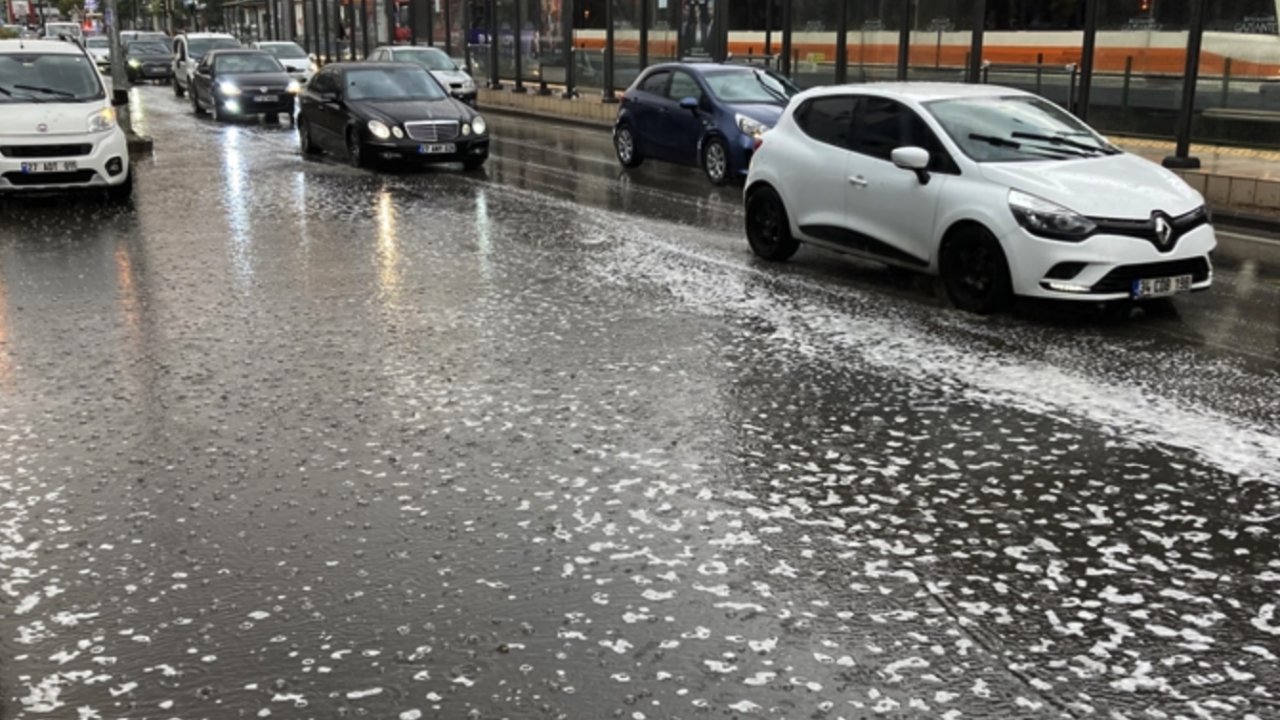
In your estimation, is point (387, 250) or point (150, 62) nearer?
point (387, 250)

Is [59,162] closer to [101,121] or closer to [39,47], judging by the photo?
[101,121]

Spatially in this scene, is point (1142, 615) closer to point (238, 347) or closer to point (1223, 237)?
point (238, 347)

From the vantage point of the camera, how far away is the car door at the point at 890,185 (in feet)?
28.8

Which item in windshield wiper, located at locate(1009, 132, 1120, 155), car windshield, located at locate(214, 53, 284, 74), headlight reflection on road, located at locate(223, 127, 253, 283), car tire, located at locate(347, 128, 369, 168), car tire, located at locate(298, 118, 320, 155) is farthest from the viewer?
car windshield, located at locate(214, 53, 284, 74)

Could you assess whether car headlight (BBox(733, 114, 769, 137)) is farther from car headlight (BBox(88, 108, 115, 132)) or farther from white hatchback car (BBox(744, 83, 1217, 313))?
car headlight (BBox(88, 108, 115, 132))

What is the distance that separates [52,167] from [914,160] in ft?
31.3

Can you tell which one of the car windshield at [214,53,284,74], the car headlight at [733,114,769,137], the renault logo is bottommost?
the renault logo

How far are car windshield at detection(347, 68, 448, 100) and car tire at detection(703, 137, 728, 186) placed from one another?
4.44m

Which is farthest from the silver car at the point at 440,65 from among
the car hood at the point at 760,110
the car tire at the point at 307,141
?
the car hood at the point at 760,110

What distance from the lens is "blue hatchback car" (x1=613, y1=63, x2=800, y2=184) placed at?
16062 mm

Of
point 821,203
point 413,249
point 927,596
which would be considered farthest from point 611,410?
point 413,249

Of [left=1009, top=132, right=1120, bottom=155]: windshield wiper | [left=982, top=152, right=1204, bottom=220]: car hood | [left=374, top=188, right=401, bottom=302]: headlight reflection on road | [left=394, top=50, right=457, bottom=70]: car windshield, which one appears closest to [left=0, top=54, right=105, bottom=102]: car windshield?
[left=374, top=188, right=401, bottom=302]: headlight reflection on road

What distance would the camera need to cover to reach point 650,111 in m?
17.8

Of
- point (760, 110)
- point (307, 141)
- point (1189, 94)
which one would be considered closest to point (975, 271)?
point (1189, 94)
